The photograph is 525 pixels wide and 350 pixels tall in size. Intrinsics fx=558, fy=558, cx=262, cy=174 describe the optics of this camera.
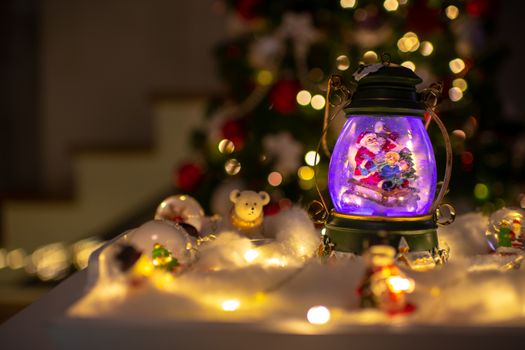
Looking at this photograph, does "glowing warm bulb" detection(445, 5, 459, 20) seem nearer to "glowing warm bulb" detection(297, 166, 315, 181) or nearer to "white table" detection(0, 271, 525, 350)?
"glowing warm bulb" detection(297, 166, 315, 181)

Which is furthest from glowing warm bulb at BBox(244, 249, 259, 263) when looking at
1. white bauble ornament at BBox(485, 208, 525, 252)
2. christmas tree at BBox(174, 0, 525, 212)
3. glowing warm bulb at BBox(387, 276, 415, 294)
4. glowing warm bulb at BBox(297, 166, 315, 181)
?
glowing warm bulb at BBox(297, 166, 315, 181)

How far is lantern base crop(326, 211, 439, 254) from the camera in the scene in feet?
2.85

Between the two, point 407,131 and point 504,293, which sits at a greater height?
point 407,131

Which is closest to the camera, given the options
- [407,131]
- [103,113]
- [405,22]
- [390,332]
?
[390,332]

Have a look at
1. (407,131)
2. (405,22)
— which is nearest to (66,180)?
A: (405,22)

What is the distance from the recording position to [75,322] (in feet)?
2.09

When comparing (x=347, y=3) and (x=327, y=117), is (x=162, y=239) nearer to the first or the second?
(x=327, y=117)

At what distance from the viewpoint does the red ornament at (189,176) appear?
2.20 meters

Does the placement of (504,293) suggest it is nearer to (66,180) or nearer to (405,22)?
(405,22)

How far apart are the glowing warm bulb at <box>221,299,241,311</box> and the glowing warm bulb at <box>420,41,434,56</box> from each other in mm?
1560

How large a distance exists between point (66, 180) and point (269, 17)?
193 centimetres

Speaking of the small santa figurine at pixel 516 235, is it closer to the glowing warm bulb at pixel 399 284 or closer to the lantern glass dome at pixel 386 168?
the lantern glass dome at pixel 386 168

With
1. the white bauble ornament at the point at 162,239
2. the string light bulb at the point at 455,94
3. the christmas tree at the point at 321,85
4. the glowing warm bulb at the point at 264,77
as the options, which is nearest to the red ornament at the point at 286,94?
the christmas tree at the point at 321,85

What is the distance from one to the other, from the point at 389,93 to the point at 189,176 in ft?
4.64
